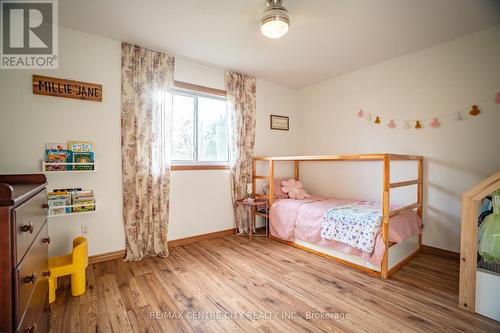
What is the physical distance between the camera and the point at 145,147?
258 cm

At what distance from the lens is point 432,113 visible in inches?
103

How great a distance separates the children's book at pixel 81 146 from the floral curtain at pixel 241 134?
1.65 meters

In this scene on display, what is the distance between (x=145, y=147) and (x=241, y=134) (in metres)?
1.33

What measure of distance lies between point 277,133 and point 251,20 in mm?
1986

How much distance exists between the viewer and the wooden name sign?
209 cm

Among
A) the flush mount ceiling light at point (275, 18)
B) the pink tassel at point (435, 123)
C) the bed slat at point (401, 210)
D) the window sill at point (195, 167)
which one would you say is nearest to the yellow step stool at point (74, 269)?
the window sill at point (195, 167)

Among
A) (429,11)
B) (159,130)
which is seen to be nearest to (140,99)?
(159,130)

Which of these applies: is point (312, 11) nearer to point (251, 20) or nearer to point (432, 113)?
point (251, 20)

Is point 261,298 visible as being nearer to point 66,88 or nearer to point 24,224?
point 24,224

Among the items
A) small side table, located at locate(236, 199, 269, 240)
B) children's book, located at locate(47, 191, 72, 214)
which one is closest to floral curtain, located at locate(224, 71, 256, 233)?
small side table, located at locate(236, 199, 269, 240)

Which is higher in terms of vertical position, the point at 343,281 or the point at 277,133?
the point at 277,133

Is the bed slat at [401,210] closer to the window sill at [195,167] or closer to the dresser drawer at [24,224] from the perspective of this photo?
the window sill at [195,167]

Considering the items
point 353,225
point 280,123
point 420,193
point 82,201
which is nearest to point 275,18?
point 353,225

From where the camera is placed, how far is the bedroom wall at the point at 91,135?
6.63 feet
